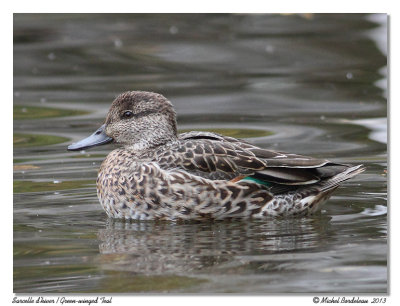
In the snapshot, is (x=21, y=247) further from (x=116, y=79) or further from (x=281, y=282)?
(x=116, y=79)

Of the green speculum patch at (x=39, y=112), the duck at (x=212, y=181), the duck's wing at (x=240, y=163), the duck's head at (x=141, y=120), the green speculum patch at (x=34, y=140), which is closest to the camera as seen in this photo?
the duck at (x=212, y=181)

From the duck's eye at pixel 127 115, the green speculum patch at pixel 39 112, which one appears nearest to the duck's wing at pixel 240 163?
the duck's eye at pixel 127 115

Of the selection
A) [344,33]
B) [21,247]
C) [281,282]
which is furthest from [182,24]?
[281,282]

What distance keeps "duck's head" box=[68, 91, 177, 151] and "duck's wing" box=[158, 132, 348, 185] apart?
0.40m

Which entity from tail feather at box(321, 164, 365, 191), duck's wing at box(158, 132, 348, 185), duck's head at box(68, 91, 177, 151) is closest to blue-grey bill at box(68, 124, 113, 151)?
duck's head at box(68, 91, 177, 151)

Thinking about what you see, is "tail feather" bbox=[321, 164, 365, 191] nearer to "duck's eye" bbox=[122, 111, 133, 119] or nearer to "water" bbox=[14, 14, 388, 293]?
"water" bbox=[14, 14, 388, 293]

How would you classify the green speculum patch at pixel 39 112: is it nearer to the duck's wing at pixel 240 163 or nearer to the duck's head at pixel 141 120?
the duck's head at pixel 141 120

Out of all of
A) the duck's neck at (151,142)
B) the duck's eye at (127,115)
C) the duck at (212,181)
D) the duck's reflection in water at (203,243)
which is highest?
the duck's eye at (127,115)

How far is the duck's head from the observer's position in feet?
30.8

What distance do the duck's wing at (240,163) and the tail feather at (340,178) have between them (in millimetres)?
82

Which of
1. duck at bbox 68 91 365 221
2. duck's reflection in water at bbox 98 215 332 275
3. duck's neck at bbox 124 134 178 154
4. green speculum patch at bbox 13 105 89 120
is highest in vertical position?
green speculum patch at bbox 13 105 89 120

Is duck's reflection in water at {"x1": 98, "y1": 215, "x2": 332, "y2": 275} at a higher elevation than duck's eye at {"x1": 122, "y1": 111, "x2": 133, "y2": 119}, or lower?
lower

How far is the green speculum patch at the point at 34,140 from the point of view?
12.1 metres

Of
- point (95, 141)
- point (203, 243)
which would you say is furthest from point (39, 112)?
point (203, 243)
